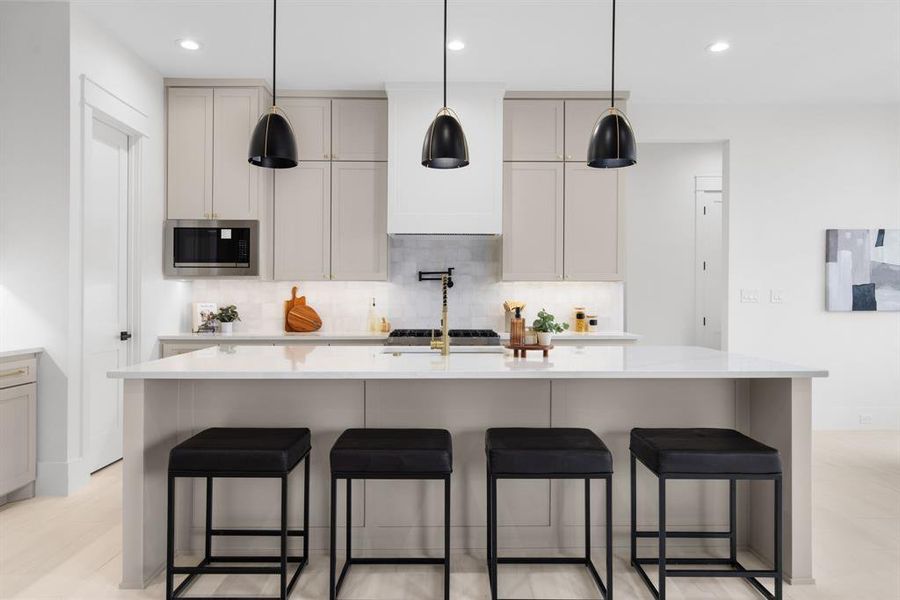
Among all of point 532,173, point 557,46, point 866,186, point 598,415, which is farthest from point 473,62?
point 866,186

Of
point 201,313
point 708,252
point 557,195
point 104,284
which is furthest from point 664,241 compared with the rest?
point 104,284

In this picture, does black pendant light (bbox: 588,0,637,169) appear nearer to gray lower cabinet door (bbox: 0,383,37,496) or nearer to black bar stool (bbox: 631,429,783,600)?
black bar stool (bbox: 631,429,783,600)

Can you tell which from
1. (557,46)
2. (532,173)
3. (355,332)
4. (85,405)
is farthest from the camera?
(355,332)

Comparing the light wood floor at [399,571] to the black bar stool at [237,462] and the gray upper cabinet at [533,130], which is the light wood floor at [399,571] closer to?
the black bar stool at [237,462]

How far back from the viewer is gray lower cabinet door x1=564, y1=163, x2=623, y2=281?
4734mm

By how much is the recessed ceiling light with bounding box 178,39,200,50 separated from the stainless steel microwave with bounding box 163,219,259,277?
1291 millimetres

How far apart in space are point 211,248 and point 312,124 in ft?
4.27

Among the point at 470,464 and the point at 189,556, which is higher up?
the point at 470,464

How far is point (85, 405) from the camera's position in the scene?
3496 mm

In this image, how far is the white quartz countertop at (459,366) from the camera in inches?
84.7

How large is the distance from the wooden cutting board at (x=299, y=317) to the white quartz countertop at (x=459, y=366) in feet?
6.62

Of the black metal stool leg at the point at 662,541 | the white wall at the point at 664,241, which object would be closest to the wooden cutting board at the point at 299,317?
the black metal stool leg at the point at 662,541

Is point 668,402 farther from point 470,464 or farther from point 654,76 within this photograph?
point 654,76

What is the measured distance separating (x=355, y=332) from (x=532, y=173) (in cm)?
205
